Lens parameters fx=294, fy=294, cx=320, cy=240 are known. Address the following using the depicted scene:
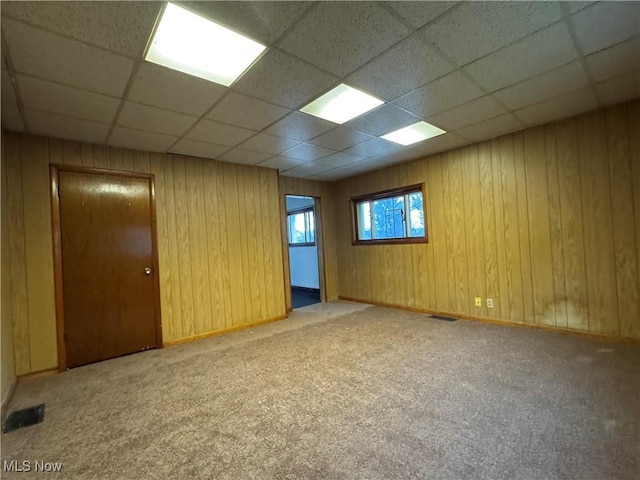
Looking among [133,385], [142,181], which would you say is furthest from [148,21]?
[133,385]

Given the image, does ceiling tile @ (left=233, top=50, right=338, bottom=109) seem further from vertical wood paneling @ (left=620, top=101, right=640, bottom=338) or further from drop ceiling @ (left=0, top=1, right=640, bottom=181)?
vertical wood paneling @ (left=620, top=101, right=640, bottom=338)

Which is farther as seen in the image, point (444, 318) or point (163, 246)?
point (444, 318)

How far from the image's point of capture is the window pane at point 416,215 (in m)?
4.64

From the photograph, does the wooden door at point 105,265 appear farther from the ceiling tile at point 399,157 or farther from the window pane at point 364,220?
the window pane at point 364,220

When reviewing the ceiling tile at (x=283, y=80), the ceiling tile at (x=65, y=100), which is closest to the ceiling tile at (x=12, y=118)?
the ceiling tile at (x=65, y=100)

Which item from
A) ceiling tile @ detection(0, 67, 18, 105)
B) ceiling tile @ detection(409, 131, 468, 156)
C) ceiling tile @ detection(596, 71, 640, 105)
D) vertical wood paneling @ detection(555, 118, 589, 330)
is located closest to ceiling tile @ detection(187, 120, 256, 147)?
ceiling tile @ detection(0, 67, 18, 105)

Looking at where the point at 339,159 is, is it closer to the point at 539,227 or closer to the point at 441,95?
the point at 441,95

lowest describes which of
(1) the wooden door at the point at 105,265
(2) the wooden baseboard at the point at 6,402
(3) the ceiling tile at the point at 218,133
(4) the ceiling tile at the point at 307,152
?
(2) the wooden baseboard at the point at 6,402

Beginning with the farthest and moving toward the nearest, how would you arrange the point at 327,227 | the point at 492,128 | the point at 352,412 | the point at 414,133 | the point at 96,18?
the point at 327,227
the point at 414,133
the point at 492,128
the point at 352,412
the point at 96,18

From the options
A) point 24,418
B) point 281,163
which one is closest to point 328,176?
point 281,163

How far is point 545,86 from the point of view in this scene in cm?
245

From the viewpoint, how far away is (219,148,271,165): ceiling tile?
3763mm

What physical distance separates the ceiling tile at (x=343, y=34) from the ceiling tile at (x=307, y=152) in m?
1.70

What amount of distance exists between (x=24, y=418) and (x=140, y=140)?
8.47 feet
